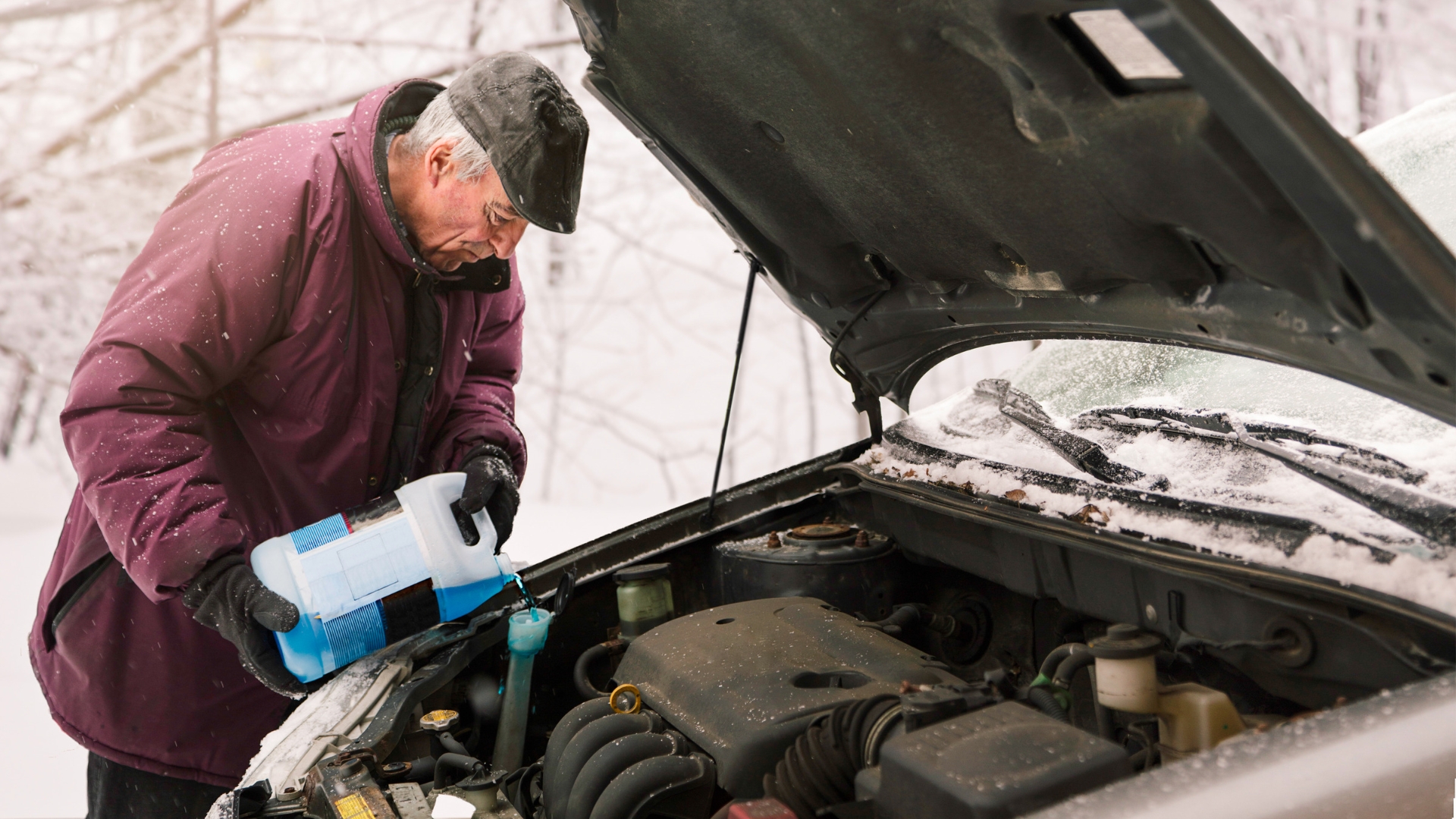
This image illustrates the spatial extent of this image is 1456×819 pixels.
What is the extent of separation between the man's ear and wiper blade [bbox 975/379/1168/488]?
3.72 ft

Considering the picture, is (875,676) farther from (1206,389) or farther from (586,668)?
(1206,389)

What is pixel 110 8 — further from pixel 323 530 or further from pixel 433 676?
pixel 433 676

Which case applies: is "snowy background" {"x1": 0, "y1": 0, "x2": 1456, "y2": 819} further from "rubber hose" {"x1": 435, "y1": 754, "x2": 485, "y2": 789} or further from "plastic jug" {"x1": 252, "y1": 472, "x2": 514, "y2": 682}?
"rubber hose" {"x1": 435, "y1": 754, "x2": 485, "y2": 789}

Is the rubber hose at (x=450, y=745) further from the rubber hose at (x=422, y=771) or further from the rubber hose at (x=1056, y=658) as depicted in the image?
the rubber hose at (x=1056, y=658)

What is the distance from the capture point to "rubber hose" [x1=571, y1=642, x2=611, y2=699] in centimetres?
161

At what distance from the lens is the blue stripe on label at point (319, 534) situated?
1.77 metres

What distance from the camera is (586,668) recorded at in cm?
168

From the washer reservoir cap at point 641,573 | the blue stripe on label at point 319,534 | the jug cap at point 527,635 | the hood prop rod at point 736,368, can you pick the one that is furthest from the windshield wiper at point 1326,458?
the blue stripe on label at point 319,534

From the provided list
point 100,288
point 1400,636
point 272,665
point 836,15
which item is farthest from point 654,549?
point 100,288

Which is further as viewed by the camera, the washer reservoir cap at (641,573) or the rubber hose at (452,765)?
the washer reservoir cap at (641,573)

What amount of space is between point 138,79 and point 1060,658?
5.86 metres

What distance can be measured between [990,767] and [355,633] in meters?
1.25

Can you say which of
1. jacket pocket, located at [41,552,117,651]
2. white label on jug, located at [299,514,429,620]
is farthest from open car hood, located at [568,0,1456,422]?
jacket pocket, located at [41,552,117,651]

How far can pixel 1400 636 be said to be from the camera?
100cm
